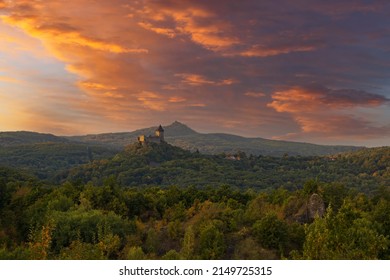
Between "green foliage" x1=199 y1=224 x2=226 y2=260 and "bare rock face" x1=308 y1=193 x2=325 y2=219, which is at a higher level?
"bare rock face" x1=308 y1=193 x2=325 y2=219

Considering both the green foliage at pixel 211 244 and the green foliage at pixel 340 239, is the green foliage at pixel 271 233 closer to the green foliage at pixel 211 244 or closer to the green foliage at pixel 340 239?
the green foliage at pixel 211 244

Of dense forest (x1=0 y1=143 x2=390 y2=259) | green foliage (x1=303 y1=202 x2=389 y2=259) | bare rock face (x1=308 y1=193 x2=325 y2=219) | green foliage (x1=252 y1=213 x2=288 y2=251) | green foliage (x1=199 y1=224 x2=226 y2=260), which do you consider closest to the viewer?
green foliage (x1=303 y1=202 x2=389 y2=259)

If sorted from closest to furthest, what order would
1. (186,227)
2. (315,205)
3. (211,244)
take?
(211,244)
(186,227)
(315,205)

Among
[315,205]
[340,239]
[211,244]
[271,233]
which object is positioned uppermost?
[340,239]

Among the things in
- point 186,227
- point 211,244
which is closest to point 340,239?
point 211,244

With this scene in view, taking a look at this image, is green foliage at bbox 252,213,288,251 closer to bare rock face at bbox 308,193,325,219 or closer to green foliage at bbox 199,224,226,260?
green foliage at bbox 199,224,226,260

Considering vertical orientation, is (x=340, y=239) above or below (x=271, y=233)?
above

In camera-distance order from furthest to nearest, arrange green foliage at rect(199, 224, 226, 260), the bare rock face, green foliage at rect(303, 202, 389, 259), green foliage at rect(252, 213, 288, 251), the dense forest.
Result: the bare rock face, green foliage at rect(252, 213, 288, 251), green foliage at rect(199, 224, 226, 260), the dense forest, green foliage at rect(303, 202, 389, 259)

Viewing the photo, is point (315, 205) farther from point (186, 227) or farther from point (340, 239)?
point (340, 239)

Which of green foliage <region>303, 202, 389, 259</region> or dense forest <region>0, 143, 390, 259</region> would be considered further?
dense forest <region>0, 143, 390, 259</region>

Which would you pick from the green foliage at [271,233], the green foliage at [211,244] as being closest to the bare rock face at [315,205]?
the green foliage at [271,233]

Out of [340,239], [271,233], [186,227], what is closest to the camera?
[340,239]

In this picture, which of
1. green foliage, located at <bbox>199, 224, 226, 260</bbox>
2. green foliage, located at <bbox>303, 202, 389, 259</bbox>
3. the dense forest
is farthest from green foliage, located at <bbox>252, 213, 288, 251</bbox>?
green foliage, located at <bbox>303, 202, 389, 259</bbox>

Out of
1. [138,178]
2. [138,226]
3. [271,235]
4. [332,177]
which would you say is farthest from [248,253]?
[332,177]
